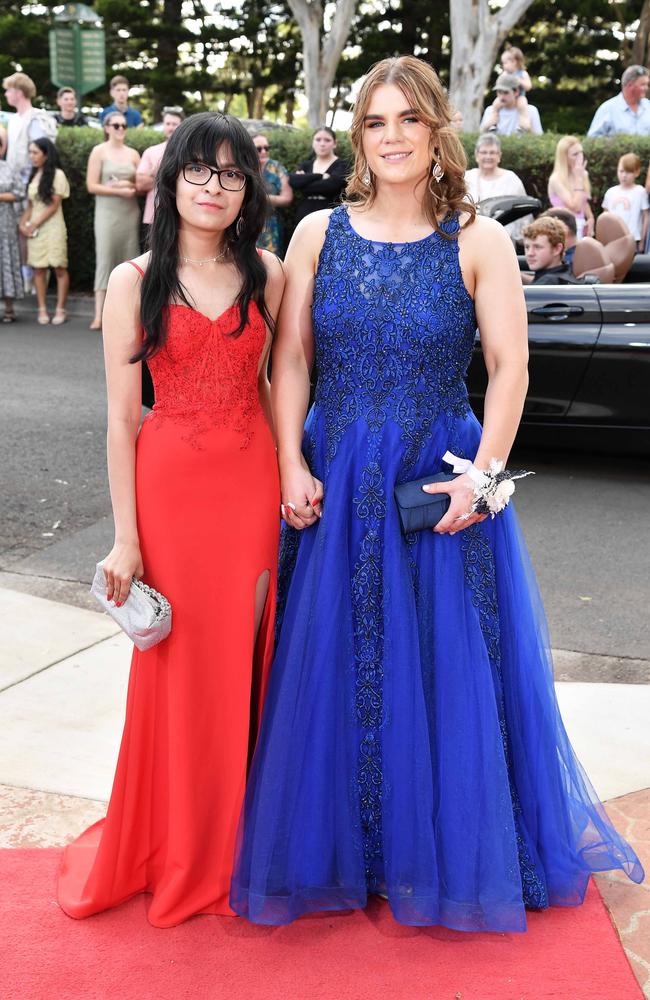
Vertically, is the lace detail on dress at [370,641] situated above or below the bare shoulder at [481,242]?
below

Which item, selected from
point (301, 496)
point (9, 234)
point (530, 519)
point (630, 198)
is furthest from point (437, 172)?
point (9, 234)

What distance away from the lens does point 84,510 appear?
6.44 metres

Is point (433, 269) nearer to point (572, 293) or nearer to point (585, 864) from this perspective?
point (585, 864)

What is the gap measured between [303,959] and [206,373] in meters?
1.49

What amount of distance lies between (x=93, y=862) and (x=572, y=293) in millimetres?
5160

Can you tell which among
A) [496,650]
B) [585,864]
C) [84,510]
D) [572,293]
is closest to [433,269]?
[496,650]

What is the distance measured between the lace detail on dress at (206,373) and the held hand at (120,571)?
1.06ft

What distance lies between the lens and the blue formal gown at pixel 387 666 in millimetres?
2852

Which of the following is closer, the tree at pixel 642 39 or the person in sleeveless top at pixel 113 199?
the person in sleeveless top at pixel 113 199

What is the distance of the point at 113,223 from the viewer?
12477 millimetres

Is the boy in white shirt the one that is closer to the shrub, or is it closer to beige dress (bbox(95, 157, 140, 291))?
beige dress (bbox(95, 157, 140, 291))

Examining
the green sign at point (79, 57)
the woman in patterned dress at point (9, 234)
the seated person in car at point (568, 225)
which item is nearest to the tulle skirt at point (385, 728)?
the seated person in car at point (568, 225)

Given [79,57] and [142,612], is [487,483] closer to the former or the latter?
[142,612]

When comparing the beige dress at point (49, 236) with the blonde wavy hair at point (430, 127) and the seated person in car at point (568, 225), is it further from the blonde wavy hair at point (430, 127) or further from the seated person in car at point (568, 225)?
the blonde wavy hair at point (430, 127)
